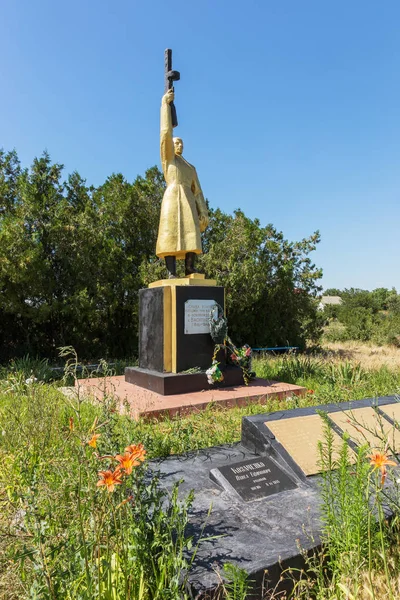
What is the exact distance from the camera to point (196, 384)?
5.97m

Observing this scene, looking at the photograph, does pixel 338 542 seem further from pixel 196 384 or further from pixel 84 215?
pixel 84 215

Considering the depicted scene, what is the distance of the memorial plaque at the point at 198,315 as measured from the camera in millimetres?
6180

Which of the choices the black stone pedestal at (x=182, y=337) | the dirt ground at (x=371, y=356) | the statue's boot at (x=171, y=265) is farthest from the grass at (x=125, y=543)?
the dirt ground at (x=371, y=356)

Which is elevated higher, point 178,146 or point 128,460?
point 178,146

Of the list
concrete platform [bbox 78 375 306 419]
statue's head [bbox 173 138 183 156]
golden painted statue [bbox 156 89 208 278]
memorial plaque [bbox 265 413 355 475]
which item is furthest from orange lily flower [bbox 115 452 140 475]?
statue's head [bbox 173 138 183 156]

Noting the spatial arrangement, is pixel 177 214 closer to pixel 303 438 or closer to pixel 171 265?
pixel 171 265

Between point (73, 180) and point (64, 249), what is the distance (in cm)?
232

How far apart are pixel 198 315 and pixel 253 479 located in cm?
374

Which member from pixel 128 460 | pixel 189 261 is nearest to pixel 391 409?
pixel 128 460

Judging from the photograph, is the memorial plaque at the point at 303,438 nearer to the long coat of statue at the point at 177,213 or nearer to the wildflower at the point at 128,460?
the wildflower at the point at 128,460

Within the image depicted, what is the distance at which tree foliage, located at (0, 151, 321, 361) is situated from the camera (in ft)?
31.9

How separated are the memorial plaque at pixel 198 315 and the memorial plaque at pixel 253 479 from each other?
11.4 feet

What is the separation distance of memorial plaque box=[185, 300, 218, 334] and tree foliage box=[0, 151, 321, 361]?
4.38 meters

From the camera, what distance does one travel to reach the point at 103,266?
10695 mm
